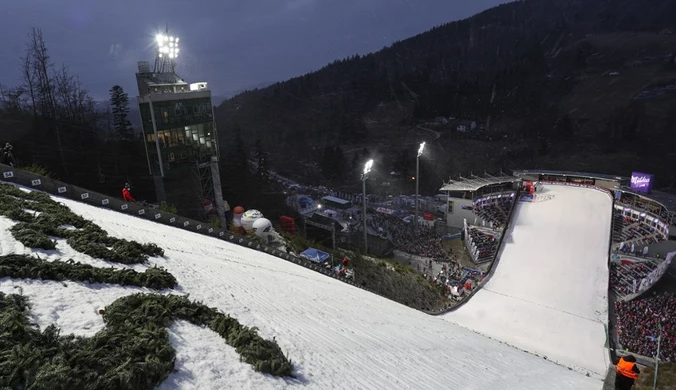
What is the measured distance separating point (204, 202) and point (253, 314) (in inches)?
1064

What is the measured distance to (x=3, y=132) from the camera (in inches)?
1324

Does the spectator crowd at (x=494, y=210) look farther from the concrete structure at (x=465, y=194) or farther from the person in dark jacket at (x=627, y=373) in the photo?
the person in dark jacket at (x=627, y=373)

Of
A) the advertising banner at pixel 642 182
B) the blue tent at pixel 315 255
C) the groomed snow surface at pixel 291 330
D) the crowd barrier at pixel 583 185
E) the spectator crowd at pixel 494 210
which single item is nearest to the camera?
the groomed snow surface at pixel 291 330

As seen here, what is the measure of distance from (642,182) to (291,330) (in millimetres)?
47306

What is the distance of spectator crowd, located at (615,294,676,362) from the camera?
21750 millimetres

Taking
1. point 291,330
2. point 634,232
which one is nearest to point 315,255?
point 291,330

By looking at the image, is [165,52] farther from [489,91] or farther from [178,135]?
[489,91]

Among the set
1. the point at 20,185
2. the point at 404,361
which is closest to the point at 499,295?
the point at 404,361

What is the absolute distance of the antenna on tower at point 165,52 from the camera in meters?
33.8

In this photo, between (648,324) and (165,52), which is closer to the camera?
(648,324)

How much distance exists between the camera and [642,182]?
4106 cm

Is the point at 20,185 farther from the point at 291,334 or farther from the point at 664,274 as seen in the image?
the point at 664,274

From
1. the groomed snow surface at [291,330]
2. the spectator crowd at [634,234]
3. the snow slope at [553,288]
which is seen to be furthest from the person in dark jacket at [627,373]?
the spectator crowd at [634,234]

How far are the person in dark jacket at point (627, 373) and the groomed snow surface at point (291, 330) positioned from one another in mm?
2106
